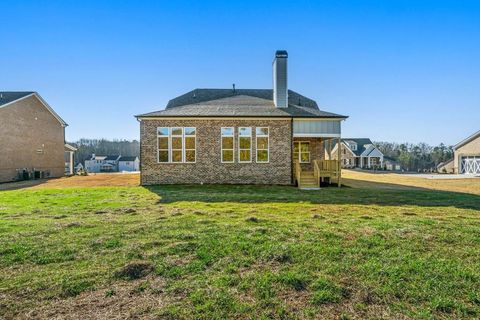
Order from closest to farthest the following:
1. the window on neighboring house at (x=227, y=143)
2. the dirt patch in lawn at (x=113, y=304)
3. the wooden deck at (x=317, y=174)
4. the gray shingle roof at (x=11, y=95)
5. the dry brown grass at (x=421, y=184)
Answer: the dirt patch in lawn at (x=113, y=304) → the wooden deck at (x=317, y=174) → the window on neighboring house at (x=227, y=143) → the dry brown grass at (x=421, y=184) → the gray shingle roof at (x=11, y=95)

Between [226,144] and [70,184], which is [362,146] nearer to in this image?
[226,144]

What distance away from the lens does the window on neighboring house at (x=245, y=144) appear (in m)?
17.1

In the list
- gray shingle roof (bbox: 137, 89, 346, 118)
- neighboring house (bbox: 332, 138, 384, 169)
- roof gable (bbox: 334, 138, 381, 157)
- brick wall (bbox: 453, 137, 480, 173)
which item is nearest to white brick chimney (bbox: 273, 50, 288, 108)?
gray shingle roof (bbox: 137, 89, 346, 118)

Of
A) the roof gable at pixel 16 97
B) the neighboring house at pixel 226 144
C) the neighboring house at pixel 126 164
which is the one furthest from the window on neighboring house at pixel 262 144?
the neighboring house at pixel 126 164

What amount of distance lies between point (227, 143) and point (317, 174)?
218 inches

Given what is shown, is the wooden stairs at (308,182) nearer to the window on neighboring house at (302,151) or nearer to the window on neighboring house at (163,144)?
the window on neighboring house at (302,151)

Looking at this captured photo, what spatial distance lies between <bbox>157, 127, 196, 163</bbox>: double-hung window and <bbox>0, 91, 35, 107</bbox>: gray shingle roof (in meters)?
15.2

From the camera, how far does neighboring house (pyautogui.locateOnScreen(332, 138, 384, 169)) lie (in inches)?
2185

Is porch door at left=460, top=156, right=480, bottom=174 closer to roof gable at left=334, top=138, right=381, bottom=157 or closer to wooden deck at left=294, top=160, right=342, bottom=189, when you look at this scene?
roof gable at left=334, top=138, right=381, bottom=157

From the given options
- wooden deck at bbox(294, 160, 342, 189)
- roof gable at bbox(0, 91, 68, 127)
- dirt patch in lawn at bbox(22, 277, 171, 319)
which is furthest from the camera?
roof gable at bbox(0, 91, 68, 127)

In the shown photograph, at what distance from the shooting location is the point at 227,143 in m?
17.1

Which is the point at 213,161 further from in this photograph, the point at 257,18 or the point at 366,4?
the point at 366,4

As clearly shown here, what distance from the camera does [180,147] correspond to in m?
17.0

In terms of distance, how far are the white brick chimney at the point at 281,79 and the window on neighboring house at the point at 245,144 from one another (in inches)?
127
